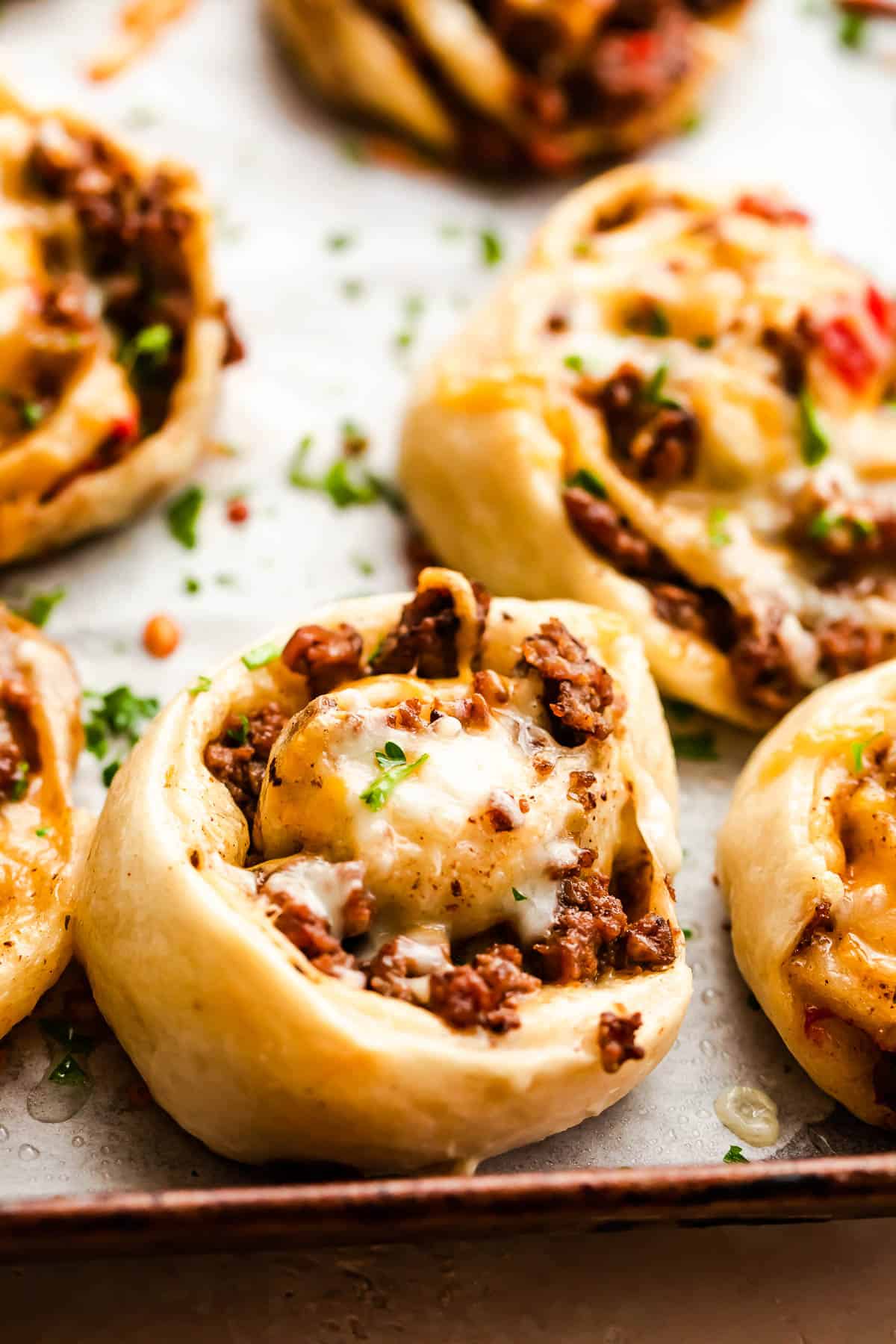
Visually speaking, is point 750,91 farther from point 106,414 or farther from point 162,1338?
point 162,1338

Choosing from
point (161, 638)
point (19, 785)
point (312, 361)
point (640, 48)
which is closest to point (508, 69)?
point (640, 48)

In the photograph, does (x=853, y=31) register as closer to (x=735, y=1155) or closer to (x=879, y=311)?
(x=879, y=311)

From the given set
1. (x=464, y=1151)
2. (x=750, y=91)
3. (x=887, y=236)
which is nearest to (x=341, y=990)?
(x=464, y=1151)

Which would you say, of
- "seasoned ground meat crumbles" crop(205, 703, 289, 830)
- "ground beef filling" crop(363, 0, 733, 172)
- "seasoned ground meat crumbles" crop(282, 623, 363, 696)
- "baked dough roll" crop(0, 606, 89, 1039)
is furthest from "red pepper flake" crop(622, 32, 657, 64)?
"seasoned ground meat crumbles" crop(205, 703, 289, 830)

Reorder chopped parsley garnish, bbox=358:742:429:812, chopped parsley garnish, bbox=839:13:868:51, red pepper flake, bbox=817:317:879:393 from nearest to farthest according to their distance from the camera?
chopped parsley garnish, bbox=358:742:429:812
red pepper flake, bbox=817:317:879:393
chopped parsley garnish, bbox=839:13:868:51

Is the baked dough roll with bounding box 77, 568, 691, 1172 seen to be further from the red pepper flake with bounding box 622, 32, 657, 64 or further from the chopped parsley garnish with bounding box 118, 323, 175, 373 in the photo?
the red pepper flake with bounding box 622, 32, 657, 64

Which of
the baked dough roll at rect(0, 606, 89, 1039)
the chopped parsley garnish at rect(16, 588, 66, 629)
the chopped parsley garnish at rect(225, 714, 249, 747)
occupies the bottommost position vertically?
the chopped parsley garnish at rect(16, 588, 66, 629)
